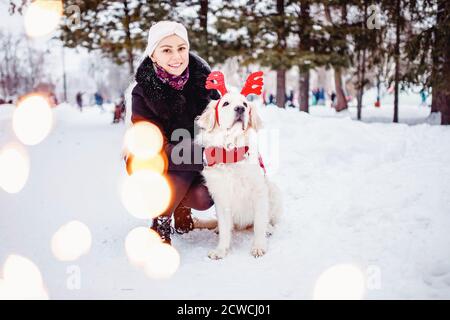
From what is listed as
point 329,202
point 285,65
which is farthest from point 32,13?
point 329,202

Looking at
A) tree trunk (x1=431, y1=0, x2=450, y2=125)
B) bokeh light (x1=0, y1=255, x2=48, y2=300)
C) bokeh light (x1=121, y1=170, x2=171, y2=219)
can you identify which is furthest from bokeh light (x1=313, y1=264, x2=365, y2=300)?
tree trunk (x1=431, y1=0, x2=450, y2=125)

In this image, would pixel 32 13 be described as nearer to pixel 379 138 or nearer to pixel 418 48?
pixel 379 138

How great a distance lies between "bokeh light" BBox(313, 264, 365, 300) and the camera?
2.39m

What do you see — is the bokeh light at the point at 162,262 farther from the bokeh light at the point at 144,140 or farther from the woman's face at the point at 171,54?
the woman's face at the point at 171,54

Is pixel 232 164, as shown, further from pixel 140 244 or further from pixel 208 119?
pixel 140 244

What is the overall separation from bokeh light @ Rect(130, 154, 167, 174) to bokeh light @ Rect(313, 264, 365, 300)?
1606 millimetres

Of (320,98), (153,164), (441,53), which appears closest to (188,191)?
(153,164)

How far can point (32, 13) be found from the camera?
11641 mm

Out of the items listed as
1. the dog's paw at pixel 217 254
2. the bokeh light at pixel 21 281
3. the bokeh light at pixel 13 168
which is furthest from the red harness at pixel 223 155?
the bokeh light at pixel 13 168

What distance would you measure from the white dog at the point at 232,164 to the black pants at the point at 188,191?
0.50ft

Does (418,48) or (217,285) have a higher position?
(418,48)

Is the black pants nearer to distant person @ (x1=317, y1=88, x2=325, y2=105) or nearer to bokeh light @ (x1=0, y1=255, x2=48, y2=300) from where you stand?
bokeh light @ (x1=0, y1=255, x2=48, y2=300)

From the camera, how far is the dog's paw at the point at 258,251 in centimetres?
314

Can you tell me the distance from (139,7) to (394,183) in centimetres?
1245
